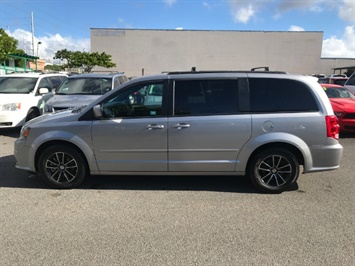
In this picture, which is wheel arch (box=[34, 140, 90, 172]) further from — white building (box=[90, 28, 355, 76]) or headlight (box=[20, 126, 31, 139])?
white building (box=[90, 28, 355, 76])

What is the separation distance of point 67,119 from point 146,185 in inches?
60.7

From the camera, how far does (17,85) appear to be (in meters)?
9.54

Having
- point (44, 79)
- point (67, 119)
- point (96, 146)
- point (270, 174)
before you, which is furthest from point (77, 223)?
point (44, 79)

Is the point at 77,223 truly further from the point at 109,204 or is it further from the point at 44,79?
the point at 44,79

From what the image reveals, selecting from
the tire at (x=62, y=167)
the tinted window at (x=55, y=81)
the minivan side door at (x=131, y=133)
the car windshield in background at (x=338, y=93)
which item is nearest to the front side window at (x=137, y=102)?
the minivan side door at (x=131, y=133)

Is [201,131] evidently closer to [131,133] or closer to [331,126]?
[131,133]

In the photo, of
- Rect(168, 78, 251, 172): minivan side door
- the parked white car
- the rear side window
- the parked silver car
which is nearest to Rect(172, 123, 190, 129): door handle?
Rect(168, 78, 251, 172): minivan side door

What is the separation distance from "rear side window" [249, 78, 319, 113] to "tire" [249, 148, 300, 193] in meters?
0.63

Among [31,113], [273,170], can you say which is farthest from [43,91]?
[273,170]

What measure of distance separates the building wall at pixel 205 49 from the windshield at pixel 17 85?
4357 centimetres

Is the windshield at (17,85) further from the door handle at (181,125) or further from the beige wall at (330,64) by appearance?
the beige wall at (330,64)

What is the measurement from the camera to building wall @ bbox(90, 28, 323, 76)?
53.4 m

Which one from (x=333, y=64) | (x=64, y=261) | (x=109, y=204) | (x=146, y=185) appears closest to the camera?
(x=64, y=261)

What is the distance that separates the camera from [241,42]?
181ft
